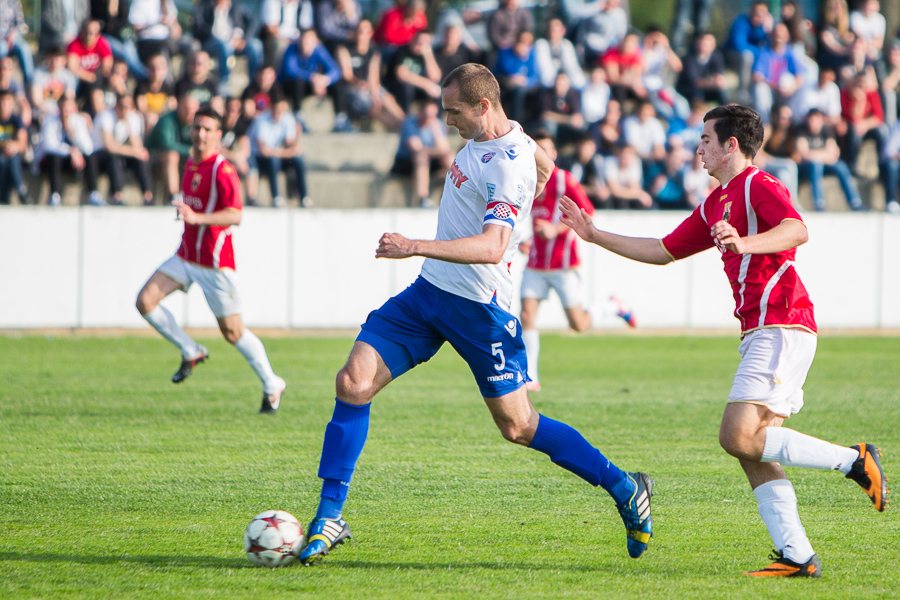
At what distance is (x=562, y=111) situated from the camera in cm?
1720

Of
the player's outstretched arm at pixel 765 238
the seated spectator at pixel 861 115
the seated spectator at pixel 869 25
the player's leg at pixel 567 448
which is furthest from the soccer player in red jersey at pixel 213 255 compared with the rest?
the seated spectator at pixel 869 25

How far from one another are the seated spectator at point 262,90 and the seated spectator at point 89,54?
2.26 meters

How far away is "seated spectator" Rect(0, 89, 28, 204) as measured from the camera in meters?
15.0

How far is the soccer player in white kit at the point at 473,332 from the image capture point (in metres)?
4.52

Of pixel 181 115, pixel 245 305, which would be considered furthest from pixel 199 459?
pixel 181 115

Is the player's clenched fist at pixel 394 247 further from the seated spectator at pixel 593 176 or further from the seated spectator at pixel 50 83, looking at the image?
the seated spectator at pixel 50 83

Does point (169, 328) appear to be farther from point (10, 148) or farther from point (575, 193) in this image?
point (10, 148)

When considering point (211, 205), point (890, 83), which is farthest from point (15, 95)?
point (890, 83)

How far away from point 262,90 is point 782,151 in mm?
9172

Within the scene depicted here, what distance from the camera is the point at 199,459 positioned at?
6.68m

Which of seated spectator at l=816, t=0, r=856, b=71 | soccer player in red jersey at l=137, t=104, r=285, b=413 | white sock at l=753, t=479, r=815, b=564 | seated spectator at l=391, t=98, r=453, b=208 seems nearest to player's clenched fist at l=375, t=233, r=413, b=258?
white sock at l=753, t=479, r=815, b=564

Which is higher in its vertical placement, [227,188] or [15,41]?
[15,41]

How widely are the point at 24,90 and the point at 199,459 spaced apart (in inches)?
454

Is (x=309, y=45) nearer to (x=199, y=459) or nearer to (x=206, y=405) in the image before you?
(x=206, y=405)
